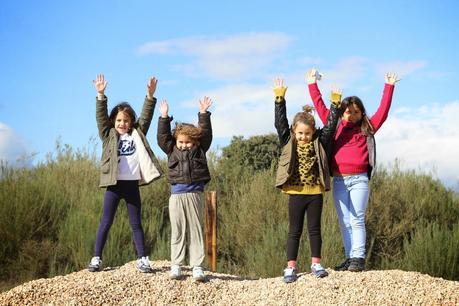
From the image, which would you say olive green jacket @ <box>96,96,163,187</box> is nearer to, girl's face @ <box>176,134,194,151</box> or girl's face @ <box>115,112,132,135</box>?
girl's face @ <box>115,112,132,135</box>

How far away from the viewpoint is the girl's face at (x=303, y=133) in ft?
22.7

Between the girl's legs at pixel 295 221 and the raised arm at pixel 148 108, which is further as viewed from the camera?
the raised arm at pixel 148 108

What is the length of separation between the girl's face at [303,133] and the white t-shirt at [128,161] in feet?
5.72

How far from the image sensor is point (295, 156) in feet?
22.6

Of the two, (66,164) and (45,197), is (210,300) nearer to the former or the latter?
(45,197)

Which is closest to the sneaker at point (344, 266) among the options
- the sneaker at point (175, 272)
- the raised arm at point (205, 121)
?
the sneaker at point (175, 272)

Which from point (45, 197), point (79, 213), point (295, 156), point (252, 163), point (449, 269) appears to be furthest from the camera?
point (252, 163)

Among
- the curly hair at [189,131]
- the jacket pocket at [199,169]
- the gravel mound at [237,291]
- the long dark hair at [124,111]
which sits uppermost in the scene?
the long dark hair at [124,111]

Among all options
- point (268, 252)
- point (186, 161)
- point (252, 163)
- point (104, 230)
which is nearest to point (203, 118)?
point (186, 161)

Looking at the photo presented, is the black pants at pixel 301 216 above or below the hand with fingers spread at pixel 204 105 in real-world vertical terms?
below

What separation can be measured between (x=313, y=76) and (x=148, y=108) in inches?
71.9

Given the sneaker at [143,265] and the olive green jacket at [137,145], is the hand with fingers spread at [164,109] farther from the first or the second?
the sneaker at [143,265]

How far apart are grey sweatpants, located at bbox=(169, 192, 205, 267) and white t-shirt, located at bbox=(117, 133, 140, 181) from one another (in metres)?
0.53

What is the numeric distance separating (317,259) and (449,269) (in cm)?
295
